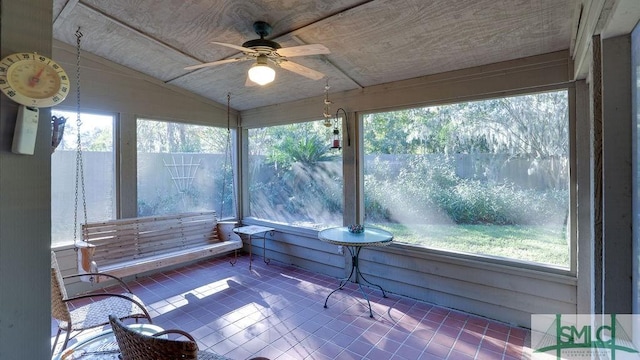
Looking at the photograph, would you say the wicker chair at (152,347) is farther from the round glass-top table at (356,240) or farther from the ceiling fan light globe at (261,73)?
the round glass-top table at (356,240)

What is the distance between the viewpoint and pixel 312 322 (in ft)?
9.25

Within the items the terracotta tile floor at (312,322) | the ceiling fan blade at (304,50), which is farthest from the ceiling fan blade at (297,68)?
the terracotta tile floor at (312,322)

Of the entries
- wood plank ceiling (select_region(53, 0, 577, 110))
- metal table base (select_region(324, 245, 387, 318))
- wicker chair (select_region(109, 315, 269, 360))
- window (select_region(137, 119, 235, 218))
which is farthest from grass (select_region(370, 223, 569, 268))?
window (select_region(137, 119, 235, 218))

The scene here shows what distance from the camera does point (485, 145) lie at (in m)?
2.97

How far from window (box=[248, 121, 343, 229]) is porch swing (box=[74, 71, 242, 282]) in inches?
29.0

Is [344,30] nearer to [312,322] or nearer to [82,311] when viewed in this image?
[312,322]

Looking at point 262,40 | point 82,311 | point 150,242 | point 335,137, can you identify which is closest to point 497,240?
point 335,137

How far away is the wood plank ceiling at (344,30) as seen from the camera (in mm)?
2168

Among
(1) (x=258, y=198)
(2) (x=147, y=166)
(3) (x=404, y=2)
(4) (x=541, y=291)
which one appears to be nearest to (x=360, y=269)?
(4) (x=541, y=291)

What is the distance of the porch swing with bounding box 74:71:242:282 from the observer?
3129 mm

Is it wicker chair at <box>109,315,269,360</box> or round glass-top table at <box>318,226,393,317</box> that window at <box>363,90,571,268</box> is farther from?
wicker chair at <box>109,315,269,360</box>

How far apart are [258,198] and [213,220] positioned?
81 centimetres

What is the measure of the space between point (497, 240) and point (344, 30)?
2378 millimetres

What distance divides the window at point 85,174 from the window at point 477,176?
3180 mm
